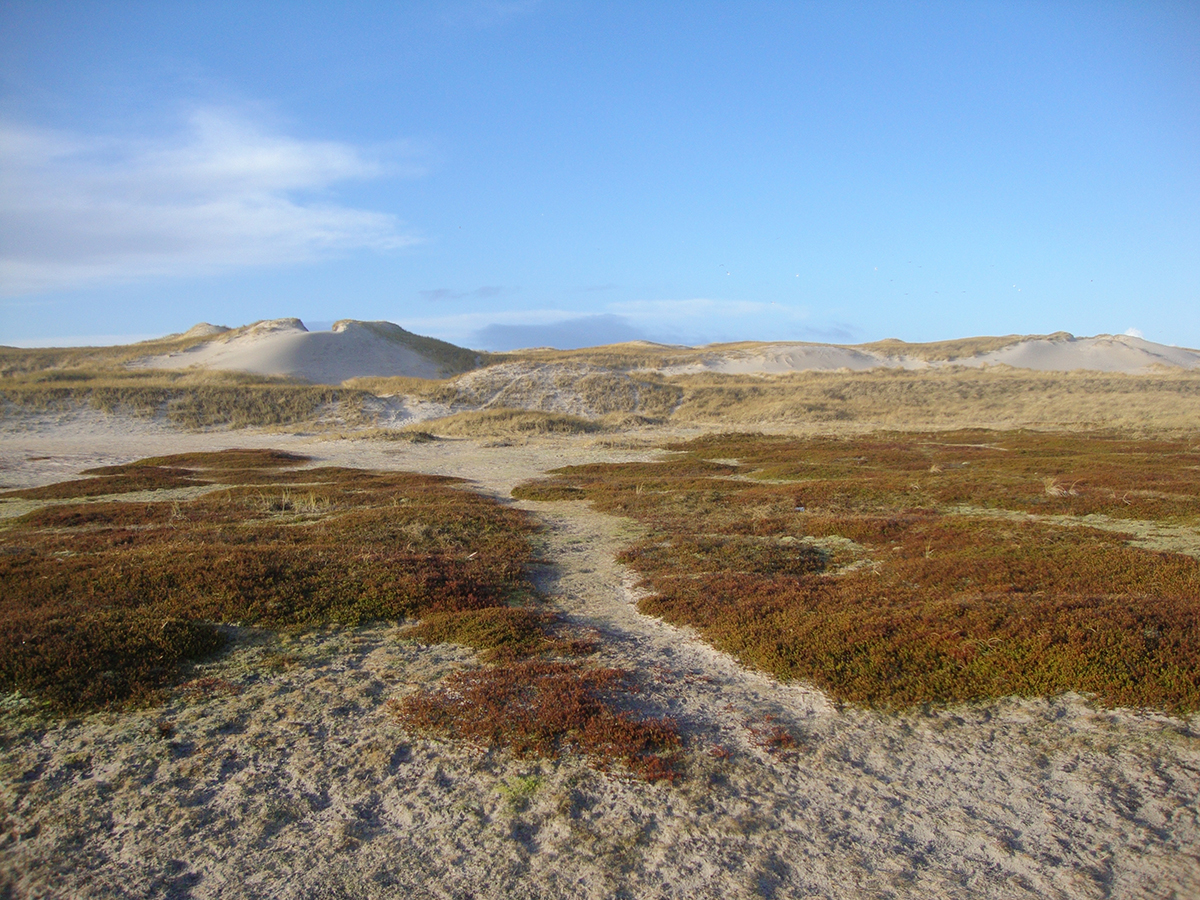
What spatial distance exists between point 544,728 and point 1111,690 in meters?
6.26

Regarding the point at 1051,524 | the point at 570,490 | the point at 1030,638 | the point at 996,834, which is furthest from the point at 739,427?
the point at 996,834

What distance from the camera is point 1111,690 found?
24.9 ft

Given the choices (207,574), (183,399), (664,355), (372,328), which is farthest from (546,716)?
(372,328)

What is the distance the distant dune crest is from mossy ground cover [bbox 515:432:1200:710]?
6320 cm

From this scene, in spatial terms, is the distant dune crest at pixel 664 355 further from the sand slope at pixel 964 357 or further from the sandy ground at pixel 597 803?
the sandy ground at pixel 597 803

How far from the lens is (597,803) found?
227 inches

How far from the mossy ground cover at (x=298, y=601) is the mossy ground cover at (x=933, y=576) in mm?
2626

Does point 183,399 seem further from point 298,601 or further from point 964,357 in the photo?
point 964,357

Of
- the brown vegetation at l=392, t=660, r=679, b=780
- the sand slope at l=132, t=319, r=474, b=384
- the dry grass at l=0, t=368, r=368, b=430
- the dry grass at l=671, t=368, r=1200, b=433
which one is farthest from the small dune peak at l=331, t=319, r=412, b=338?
the brown vegetation at l=392, t=660, r=679, b=780

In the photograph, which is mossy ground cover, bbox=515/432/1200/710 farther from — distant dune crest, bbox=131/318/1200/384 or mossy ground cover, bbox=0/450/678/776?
distant dune crest, bbox=131/318/1200/384

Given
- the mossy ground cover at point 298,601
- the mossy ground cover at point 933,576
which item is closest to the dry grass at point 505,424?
the mossy ground cover at point 933,576

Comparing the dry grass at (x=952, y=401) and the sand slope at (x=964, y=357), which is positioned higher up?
the sand slope at (x=964, y=357)

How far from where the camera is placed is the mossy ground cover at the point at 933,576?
26.5ft

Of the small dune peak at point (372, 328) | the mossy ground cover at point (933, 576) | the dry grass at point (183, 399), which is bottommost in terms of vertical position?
the mossy ground cover at point (933, 576)
